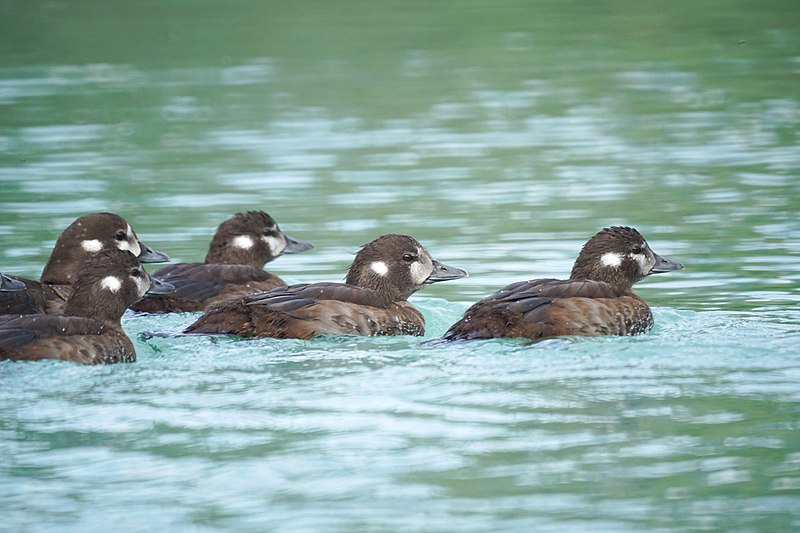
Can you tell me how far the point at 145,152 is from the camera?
18.3m

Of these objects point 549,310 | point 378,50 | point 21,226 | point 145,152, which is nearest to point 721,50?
point 378,50

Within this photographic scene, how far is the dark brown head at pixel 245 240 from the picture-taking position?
12.3 metres

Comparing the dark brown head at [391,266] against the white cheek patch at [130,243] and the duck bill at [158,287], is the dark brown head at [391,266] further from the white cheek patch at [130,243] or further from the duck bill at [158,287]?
the white cheek patch at [130,243]

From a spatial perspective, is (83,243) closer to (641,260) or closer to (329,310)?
(329,310)

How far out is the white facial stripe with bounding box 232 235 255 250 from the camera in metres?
12.3

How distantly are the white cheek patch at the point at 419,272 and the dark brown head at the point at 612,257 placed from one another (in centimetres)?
104

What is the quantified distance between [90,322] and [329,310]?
1.48 meters

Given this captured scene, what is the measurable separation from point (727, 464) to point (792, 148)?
9905mm

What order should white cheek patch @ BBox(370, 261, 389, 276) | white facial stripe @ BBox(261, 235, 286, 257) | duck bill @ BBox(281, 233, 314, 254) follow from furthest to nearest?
duck bill @ BBox(281, 233, 314, 254) → white facial stripe @ BBox(261, 235, 286, 257) → white cheek patch @ BBox(370, 261, 389, 276)

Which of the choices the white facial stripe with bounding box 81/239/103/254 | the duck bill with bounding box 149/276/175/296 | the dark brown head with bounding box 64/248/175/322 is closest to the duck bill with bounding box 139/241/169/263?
the white facial stripe with bounding box 81/239/103/254

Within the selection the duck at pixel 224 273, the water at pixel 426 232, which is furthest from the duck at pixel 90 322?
the duck at pixel 224 273

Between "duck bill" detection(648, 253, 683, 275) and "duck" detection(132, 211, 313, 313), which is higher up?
"duck" detection(132, 211, 313, 313)

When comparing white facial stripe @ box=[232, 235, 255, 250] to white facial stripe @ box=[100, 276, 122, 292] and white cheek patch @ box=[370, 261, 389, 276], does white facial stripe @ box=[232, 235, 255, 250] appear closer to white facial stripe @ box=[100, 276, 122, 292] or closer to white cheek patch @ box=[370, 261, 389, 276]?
white cheek patch @ box=[370, 261, 389, 276]

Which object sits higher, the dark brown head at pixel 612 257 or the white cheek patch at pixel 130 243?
the white cheek patch at pixel 130 243
